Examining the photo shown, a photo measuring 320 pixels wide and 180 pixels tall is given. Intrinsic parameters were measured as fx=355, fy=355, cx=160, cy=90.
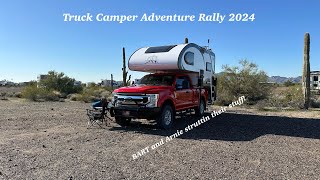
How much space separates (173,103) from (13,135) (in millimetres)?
5477

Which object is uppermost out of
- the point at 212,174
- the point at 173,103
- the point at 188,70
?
the point at 188,70

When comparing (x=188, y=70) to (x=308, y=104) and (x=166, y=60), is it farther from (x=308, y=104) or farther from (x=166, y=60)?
(x=308, y=104)

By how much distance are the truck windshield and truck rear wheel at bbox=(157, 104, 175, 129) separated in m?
1.08

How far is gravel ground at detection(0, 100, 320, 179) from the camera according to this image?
6.67 meters

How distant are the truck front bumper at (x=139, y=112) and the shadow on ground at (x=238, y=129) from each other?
→ 506 millimetres

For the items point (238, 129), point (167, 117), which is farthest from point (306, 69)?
point (167, 117)

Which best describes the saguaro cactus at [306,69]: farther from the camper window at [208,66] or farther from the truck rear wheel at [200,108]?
the truck rear wheel at [200,108]

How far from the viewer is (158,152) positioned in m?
8.55

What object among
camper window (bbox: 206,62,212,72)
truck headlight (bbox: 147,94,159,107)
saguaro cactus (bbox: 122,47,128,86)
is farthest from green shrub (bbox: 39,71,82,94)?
truck headlight (bbox: 147,94,159,107)

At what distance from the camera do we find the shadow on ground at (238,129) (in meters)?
11.2

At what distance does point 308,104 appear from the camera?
68.0ft

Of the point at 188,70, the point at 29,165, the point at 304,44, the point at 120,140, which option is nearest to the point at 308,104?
the point at 304,44

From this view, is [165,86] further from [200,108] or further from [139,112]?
[200,108]

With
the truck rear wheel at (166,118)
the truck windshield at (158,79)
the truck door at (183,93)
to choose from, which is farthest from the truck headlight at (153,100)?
the truck door at (183,93)
